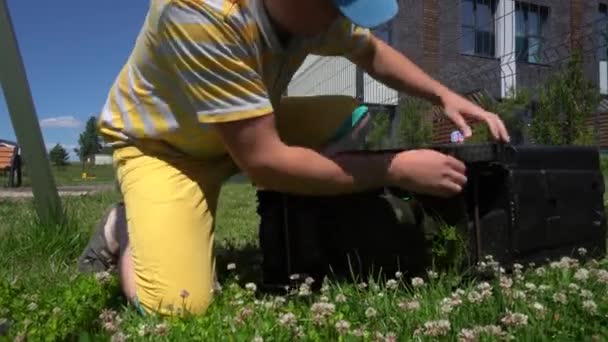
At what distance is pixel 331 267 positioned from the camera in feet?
8.04

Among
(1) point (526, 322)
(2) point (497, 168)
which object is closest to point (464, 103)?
(2) point (497, 168)

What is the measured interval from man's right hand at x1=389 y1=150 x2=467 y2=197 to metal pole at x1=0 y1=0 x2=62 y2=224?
2.00m

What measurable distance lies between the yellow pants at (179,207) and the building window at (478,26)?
1594 cm

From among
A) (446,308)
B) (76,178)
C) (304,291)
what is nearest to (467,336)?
(446,308)

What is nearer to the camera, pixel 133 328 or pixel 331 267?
pixel 133 328

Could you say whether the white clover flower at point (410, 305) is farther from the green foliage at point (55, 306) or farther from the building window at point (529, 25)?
the building window at point (529, 25)

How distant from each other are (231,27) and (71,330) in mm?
937

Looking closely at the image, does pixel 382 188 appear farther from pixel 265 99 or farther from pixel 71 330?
pixel 71 330

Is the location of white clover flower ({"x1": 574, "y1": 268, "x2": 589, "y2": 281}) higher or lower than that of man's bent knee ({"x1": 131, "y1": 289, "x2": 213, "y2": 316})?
higher

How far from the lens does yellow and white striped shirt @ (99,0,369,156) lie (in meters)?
1.95

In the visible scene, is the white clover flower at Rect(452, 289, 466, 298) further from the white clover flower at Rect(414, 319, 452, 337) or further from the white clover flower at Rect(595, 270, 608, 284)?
the white clover flower at Rect(595, 270, 608, 284)

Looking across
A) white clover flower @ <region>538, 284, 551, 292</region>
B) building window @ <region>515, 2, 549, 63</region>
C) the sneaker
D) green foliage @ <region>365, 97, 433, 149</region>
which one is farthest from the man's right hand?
building window @ <region>515, 2, 549, 63</region>

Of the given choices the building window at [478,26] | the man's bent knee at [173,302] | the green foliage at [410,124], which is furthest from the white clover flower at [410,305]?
the building window at [478,26]

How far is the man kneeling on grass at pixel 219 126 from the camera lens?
6.43ft
